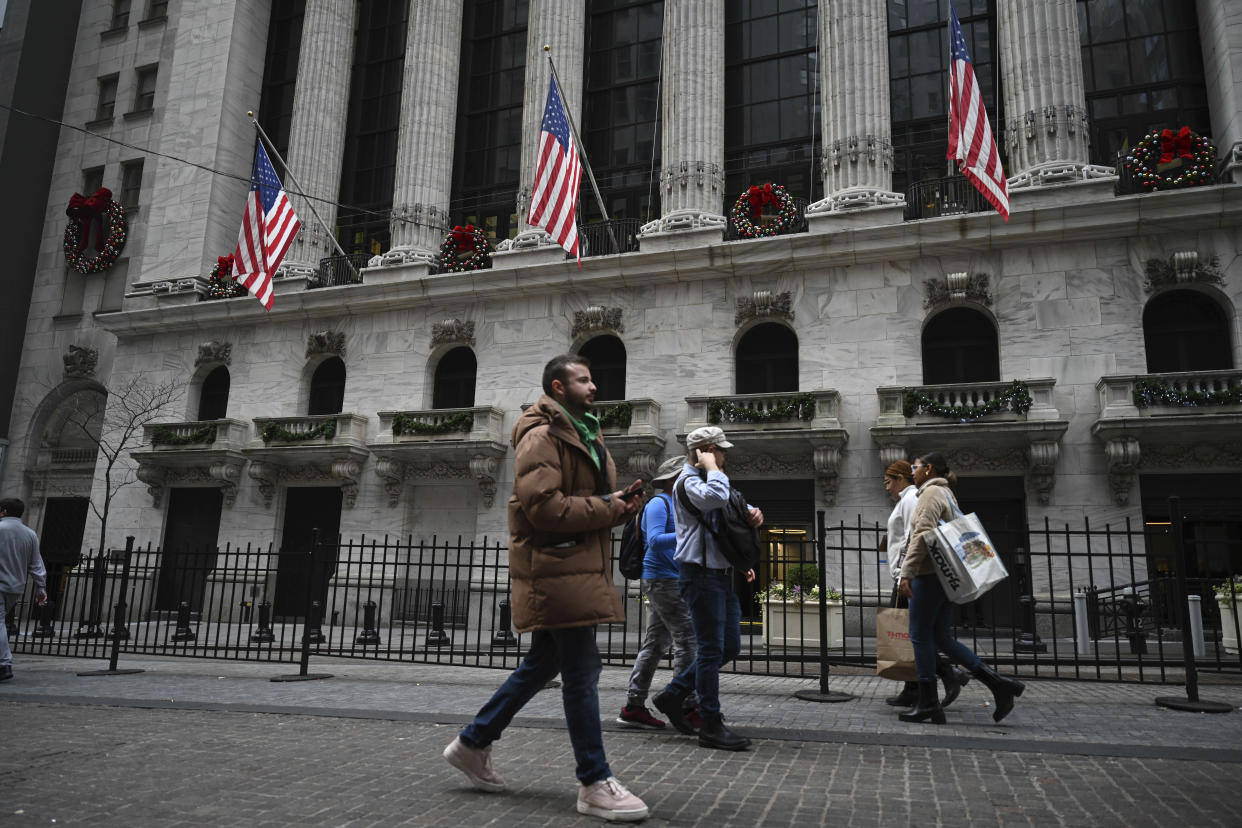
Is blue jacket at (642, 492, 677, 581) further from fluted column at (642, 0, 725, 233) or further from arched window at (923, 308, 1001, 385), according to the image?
fluted column at (642, 0, 725, 233)

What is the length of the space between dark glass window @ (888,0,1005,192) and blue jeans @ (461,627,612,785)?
2002 centimetres

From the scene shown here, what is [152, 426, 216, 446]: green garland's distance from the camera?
24.5 metres

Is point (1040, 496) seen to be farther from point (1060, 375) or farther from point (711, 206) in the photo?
point (711, 206)

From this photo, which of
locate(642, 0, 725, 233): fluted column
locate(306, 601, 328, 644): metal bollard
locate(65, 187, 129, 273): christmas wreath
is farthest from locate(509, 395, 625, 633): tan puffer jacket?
locate(65, 187, 129, 273): christmas wreath

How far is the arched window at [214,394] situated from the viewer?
26725 mm

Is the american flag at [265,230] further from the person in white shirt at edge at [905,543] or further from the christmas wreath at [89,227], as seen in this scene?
the person in white shirt at edge at [905,543]

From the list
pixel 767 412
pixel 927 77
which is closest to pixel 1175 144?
pixel 927 77

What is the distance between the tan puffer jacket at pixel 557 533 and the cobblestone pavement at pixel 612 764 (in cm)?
97

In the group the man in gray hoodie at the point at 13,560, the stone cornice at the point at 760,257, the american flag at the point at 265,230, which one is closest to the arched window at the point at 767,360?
the stone cornice at the point at 760,257

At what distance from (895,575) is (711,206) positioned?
16191mm

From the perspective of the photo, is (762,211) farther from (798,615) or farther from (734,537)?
(734,537)

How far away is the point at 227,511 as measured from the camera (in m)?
24.5

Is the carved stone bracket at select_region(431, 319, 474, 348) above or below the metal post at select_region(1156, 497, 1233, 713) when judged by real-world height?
above

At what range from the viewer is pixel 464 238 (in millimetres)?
24234
